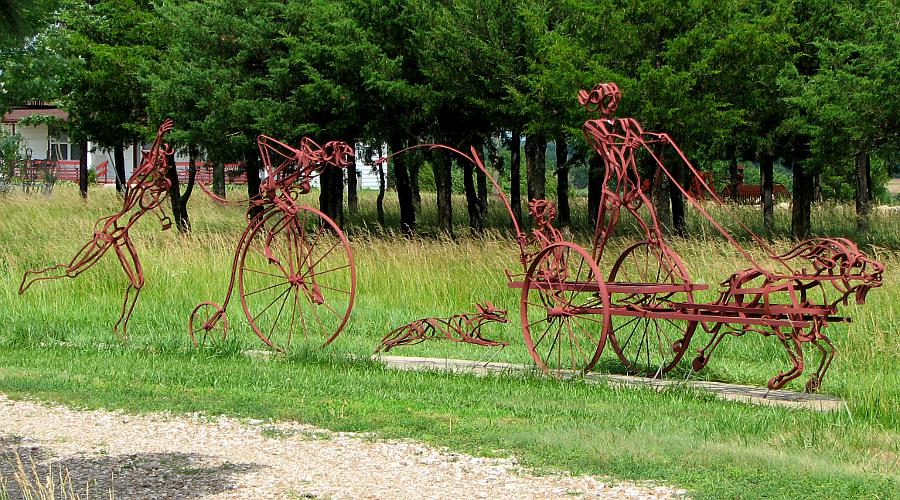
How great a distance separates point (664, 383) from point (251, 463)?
3.87m

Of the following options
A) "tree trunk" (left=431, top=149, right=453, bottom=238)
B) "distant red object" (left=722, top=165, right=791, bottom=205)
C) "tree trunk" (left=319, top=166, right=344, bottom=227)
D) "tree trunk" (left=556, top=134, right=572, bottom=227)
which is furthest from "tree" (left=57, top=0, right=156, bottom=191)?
"distant red object" (left=722, top=165, right=791, bottom=205)

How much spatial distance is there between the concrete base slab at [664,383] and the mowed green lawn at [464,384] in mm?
237

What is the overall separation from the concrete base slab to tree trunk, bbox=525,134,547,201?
12.5m

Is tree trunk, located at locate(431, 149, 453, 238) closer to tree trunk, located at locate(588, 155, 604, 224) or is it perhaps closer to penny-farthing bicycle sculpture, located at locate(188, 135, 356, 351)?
tree trunk, located at locate(588, 155, 604, 224)

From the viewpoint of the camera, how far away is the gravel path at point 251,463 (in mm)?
5246

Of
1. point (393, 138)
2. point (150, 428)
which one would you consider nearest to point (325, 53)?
point (393, 138)

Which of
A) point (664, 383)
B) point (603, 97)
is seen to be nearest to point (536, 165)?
point (603, 97)

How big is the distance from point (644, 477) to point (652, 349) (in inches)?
220

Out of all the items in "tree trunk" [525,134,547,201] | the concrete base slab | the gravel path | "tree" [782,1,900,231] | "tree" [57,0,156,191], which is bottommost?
the concrete base slab

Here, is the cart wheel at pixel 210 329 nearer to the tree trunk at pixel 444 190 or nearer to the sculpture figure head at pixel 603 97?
the sculpture figure head at pixel 603 97

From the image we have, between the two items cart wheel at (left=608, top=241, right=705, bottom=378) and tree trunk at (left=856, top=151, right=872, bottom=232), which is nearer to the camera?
cart wheel at (left=608, top=241, right=705, bottom=378)

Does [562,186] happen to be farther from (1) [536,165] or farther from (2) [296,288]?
(2) [296,288]

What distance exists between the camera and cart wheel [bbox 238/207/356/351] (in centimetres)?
1020

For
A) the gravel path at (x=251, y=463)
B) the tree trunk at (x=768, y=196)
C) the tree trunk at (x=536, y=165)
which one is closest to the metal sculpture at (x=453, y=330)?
the gravel path at (x=251, y=463)
